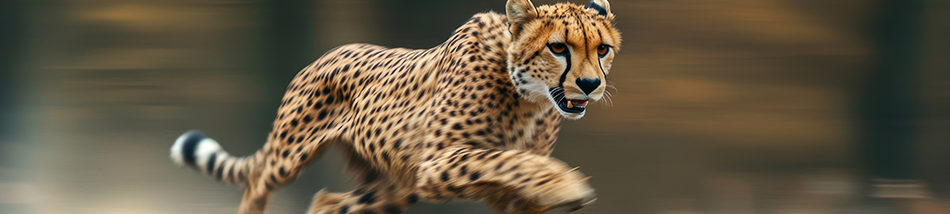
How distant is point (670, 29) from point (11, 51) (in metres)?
4.25

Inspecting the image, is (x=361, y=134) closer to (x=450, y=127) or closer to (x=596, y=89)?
(x=450, y=127)

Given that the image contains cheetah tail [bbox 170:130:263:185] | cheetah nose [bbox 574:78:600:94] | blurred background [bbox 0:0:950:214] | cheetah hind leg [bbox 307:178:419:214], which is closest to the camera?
cheetah nose [bbox 574:78:600:94]

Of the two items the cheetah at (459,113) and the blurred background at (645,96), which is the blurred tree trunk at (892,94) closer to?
the blurred background at (645,96)

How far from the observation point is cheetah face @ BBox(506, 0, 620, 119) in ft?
6.44

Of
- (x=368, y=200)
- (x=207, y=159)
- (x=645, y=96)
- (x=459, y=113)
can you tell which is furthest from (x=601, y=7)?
(x=207, y=159)

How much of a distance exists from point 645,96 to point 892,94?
1463mm

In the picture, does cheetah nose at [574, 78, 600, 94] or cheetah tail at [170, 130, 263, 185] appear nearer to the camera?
cheetah nose at [574, 78, 600, 94]

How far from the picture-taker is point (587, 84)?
1934mm

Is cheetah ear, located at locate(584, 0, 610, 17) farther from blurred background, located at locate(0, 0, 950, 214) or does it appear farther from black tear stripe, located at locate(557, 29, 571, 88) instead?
blurred background, located at locate(0, 0, 950, 214)

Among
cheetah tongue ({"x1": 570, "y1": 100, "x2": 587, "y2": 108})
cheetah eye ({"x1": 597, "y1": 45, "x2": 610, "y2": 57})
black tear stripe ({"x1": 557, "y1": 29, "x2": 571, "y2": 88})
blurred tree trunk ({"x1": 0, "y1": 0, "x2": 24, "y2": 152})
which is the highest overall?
blurred tree trunk ({"x1": 0, "y1": 0, "x2": 24, "y2": 152})

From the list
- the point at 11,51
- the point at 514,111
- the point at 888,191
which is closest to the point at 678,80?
the point at 888,191

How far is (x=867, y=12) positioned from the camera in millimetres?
3965

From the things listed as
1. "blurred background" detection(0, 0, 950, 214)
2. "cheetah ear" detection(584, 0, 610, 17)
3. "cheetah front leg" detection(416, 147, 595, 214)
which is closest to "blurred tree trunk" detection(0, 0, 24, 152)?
"blurred background" detection(0, 0, 950, 214)

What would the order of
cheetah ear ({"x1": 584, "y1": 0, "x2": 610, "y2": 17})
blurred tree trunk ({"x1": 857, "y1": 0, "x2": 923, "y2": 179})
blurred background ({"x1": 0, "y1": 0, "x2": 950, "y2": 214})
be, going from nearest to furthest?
cheetah ear ({"x1": 584, "y1": 0, "x2": 610, "y2": 17})
blurred background ({"x1": 0, "y1": 0, "x2": 950, "y2": 214})
blurred tree trunk ({"x1": 857, "y1": 0, "x2": 923, "y2": 179})
